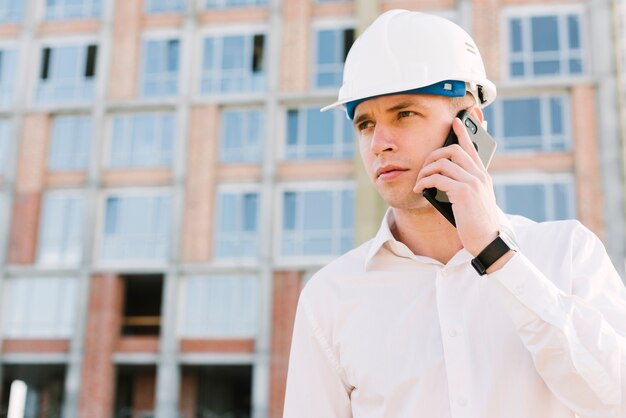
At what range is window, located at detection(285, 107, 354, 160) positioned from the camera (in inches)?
1105

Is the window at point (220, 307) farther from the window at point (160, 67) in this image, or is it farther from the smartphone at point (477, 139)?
the smartphone at point (477, 139)

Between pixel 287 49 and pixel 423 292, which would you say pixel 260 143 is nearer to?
pixel 287 49

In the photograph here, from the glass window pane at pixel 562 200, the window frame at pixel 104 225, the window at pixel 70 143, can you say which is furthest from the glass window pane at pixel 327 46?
the glass window pane at pixel 562 200

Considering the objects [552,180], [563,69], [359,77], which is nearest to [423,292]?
[359,77]

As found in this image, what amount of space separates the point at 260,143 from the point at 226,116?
1710mm

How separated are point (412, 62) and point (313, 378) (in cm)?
98

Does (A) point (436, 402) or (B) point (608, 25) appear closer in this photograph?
(A) point (436, 402)

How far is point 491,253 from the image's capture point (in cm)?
191

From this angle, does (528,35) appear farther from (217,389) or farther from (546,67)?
(217,389)

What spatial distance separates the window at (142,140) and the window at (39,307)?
459 centimetres

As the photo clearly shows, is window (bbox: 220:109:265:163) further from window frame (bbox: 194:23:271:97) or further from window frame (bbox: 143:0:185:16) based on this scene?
window frame (bbox: 143:0:185:16)

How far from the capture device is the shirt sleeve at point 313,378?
2.51m

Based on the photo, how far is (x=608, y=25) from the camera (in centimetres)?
2712

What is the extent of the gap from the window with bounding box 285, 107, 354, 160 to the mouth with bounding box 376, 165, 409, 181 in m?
25.5
